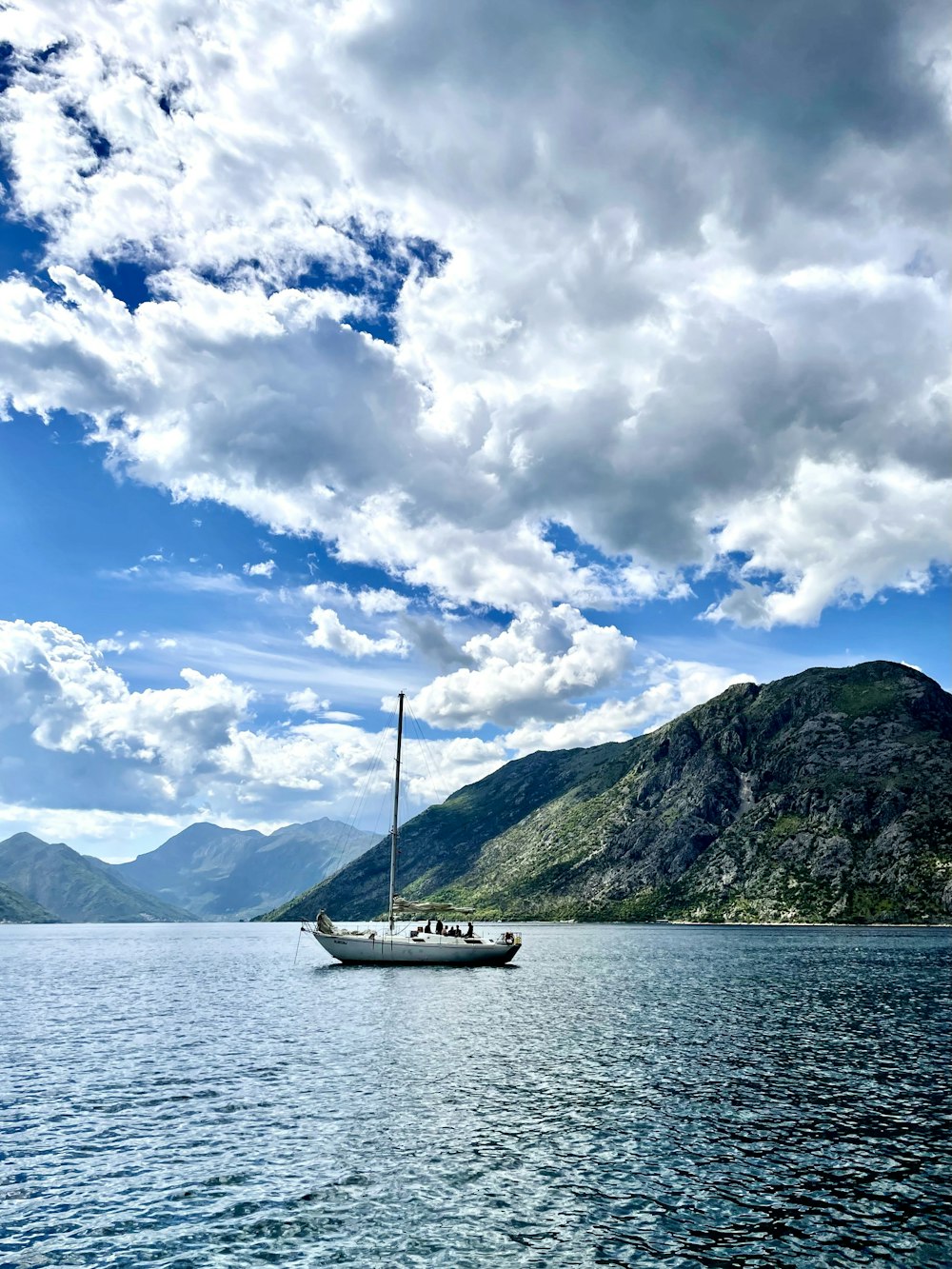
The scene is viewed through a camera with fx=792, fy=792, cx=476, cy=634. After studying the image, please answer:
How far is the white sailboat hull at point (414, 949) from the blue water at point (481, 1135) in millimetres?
41079

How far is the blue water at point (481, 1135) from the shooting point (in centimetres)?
2491

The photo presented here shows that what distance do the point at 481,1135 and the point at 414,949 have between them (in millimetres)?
87244

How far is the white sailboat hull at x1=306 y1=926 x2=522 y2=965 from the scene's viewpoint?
11869cm

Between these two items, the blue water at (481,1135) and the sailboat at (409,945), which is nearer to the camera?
the blue water at (481,1135)

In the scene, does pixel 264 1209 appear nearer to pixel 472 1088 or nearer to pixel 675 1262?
pixel 675 1262

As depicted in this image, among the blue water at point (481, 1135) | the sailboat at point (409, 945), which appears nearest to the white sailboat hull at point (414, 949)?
the sailboat at point (409, 945)

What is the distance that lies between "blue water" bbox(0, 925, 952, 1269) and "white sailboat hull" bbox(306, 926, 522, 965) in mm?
41079

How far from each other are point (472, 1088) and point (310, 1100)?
9.02 m

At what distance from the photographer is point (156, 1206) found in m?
27.9

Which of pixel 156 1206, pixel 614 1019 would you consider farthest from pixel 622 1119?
→ pixel 614 1019

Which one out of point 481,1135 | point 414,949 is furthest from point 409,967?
point 481,1135

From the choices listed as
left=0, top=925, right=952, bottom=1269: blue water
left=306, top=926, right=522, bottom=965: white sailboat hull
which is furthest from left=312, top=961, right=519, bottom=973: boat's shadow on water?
left=0, top=925, right=952, bottom=1269: blue water

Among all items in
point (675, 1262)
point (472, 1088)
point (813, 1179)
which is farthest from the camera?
point (472, 1088)

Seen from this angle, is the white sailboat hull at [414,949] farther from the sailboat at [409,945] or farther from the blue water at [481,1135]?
the blue water at [481,1135]
